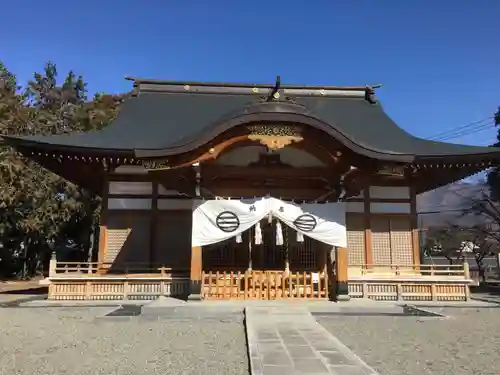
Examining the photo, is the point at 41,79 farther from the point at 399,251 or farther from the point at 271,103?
the point at 399,251

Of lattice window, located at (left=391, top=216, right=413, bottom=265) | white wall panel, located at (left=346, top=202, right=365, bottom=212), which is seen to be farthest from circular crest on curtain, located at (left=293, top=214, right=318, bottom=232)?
lattice window, located at (left=391, top=216, right=413, bottom=265)

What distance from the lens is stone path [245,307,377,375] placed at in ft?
16.3

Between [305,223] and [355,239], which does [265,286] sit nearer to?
[305,223]

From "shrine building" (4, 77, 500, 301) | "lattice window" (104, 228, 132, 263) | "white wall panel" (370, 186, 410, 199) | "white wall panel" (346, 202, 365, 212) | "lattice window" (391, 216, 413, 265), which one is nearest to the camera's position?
"shrine building" (4, 77, 500, 301)

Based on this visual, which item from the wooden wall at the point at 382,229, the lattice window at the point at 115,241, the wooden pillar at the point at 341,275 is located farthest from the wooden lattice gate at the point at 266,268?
the lattice window at the point at 115,241

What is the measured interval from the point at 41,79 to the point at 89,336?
32353mm

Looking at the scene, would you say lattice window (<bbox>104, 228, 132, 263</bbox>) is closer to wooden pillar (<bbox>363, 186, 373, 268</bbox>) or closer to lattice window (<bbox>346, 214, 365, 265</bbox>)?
lattice window (<bbox>346, 214, 365, 265</bbox>)

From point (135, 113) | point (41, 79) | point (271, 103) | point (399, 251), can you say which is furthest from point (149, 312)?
point (41, 79)

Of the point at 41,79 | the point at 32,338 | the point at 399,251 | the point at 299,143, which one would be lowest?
the point at 32,338

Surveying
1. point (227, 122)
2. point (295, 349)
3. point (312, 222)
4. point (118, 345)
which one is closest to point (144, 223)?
point (227, 122)

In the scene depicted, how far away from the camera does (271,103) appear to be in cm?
1091

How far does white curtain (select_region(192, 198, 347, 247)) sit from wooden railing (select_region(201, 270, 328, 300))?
1000 mm

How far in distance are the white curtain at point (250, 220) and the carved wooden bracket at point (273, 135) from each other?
1.47 meters

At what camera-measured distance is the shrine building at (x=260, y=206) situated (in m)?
10.9
